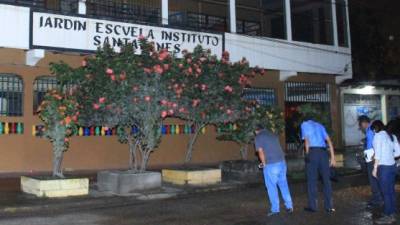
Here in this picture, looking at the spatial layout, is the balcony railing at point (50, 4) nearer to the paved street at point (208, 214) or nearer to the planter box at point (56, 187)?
the planter box at point (56, 187)

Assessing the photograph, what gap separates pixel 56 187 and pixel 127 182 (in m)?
1.62

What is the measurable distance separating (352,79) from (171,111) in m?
14.6

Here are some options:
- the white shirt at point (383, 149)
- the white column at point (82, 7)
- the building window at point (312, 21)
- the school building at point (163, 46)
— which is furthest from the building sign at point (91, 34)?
the building window at point (312, 21)

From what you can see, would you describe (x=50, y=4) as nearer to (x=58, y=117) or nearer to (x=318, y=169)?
(x=58, y=117)

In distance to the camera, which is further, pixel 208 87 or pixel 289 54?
pixel 289 54

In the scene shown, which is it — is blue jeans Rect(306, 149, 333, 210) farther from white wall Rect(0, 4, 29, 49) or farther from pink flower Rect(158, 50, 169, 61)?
white wall Rect(0, 4, 29, 49)

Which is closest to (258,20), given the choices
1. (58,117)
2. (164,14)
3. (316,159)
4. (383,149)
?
(164,14)

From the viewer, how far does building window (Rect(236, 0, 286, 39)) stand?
23.4 m

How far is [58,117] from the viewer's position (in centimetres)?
1195

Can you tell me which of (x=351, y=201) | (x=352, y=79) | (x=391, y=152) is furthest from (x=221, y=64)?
(x=352, y=79)

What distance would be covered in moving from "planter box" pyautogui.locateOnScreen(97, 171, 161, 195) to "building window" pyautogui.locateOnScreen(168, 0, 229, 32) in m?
9.36

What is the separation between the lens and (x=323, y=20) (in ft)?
77.4

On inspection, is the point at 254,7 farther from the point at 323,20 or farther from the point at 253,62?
the point at 253,62

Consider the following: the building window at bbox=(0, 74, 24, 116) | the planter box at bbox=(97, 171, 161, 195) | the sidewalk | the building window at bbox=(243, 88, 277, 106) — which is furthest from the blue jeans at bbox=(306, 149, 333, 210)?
the building window at bbox=(243, 88, 277, 106)
